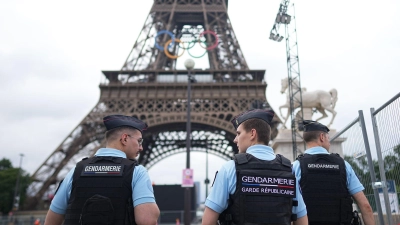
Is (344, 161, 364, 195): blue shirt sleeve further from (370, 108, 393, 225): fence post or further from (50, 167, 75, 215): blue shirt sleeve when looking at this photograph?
(50, 167, 75, 215): blue shirt sleeve

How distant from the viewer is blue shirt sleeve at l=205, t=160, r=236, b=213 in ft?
9.05

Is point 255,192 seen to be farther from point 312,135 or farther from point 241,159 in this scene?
point 312,135

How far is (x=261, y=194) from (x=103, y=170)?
1.28 m

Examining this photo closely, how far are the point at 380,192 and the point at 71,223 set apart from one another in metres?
3.98

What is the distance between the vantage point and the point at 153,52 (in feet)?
121

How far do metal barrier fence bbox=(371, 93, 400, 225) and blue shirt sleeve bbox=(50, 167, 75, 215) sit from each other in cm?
380

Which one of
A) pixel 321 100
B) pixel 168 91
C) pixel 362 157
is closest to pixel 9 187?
pixel 168 91

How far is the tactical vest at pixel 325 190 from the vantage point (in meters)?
3.71

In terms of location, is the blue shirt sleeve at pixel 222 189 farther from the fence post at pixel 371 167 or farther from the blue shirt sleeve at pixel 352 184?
the fence post at pixel 371 167

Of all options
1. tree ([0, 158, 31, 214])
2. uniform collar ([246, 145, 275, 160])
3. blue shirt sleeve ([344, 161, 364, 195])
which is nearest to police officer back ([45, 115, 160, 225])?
uniform collar ([246, 145, 275, 160])

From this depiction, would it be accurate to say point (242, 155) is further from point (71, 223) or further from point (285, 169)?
point (71, 223)

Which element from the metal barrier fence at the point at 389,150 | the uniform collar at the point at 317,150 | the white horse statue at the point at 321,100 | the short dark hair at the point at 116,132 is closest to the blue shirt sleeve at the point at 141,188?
the short dark hair at the point at 116,132

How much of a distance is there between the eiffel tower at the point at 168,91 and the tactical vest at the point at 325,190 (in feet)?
81.5

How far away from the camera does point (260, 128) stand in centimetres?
304
